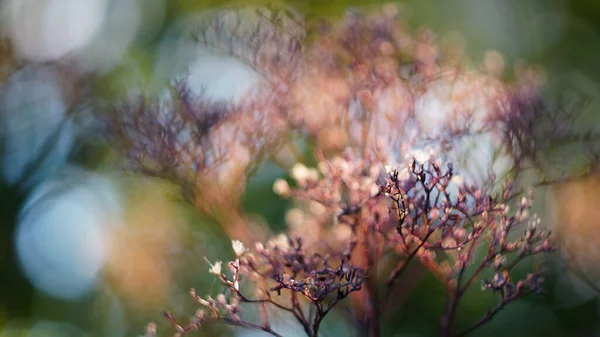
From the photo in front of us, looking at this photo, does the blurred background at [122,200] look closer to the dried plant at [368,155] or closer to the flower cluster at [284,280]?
the dried plant at [368,155]

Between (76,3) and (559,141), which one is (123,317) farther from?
(76,3)

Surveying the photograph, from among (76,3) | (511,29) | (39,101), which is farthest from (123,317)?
(511,29)

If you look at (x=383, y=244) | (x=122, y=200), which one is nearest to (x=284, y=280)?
(x=383, y=244)

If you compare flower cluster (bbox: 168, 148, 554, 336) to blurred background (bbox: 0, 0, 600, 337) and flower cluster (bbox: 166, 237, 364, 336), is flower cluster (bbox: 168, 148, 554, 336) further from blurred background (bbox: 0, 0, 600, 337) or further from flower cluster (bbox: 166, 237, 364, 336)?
blurred background (bbox: 0, 0, 600, 337)

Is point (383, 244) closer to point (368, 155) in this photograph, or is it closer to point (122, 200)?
point (368, 155)

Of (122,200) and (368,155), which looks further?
(122,200)

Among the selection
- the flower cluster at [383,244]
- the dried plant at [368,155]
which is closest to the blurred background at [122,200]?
the dried plant at [368,155]

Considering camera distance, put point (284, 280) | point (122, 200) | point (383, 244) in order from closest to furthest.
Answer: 1. point (284, 280)
2. point (383, 244)
3. point (122, 200)

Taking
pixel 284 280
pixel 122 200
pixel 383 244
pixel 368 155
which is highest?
pixel 368 155
